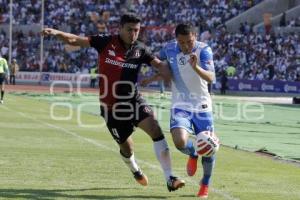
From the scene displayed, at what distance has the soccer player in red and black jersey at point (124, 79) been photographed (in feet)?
31.6

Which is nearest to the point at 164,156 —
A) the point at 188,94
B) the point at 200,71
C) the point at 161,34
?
the point at 188,94


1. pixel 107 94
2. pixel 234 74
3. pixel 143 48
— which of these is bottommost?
pixel 234 74

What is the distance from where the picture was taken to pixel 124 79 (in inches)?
382

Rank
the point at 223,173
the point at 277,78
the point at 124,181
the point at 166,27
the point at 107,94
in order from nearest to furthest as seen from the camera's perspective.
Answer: the point at 107,94 < the point at 124,181 < the point at 223,173 < the point at 277,78 < the point at 166,27

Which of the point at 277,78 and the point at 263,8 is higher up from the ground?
the point at 263,8

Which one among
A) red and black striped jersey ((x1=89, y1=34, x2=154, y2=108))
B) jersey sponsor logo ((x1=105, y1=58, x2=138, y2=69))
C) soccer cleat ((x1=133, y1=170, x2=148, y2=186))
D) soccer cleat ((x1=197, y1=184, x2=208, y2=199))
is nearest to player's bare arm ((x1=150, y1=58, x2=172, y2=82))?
red and black striped jersey ((x1=89, y1=34, x2=154, y2=108))

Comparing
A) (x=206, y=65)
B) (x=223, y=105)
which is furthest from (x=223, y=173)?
(x=223, y=105)

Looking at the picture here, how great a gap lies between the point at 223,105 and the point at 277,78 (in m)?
15.5

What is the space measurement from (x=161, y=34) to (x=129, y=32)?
151ft

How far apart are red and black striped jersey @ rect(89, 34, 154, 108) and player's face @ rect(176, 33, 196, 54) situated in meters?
0.45

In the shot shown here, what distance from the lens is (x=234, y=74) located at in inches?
2009

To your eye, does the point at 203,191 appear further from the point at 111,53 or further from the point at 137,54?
the point at 111,53

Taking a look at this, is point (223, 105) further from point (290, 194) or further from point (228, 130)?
point (290, 194)

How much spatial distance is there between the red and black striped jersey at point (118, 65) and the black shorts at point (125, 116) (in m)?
0.09
